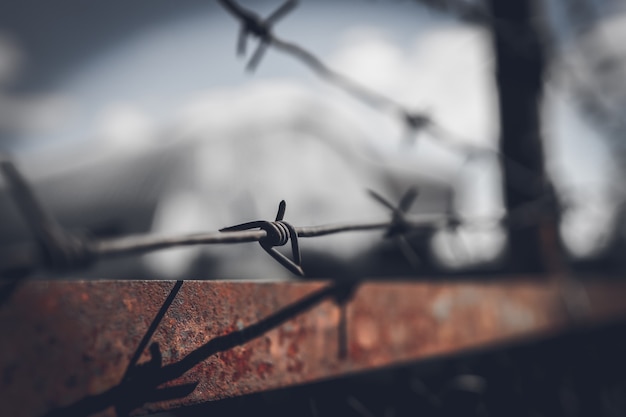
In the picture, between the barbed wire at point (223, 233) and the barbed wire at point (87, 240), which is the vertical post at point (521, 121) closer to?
the barbed wire at point (223, 233)

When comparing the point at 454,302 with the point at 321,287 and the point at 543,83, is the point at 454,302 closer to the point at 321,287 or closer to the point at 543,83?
the point at 321,287

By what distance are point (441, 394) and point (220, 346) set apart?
89cm

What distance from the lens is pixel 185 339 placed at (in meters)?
0.58

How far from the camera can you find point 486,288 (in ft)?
A: 4.06

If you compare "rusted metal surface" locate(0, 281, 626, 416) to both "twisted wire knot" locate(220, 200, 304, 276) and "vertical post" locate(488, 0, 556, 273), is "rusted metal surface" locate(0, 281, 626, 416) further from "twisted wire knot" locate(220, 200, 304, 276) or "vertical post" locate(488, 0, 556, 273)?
"vertical post" locate(488, 0, 556, 273)

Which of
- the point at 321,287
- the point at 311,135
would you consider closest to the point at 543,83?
the point at 321,287

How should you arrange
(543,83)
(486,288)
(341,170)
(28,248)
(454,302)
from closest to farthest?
(28,248) → (454,302) → (486,288) → (543,83) → (341,170)

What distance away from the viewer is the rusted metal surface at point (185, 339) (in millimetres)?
469

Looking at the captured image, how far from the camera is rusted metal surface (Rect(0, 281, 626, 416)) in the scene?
0.47 m

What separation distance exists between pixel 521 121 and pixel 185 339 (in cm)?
179

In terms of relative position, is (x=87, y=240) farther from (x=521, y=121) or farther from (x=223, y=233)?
(x=521, y=121)

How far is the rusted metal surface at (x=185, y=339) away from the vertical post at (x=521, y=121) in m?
1.01

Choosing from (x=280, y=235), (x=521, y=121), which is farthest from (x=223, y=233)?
(x=521, y=121)

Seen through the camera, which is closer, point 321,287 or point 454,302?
point 321,287
